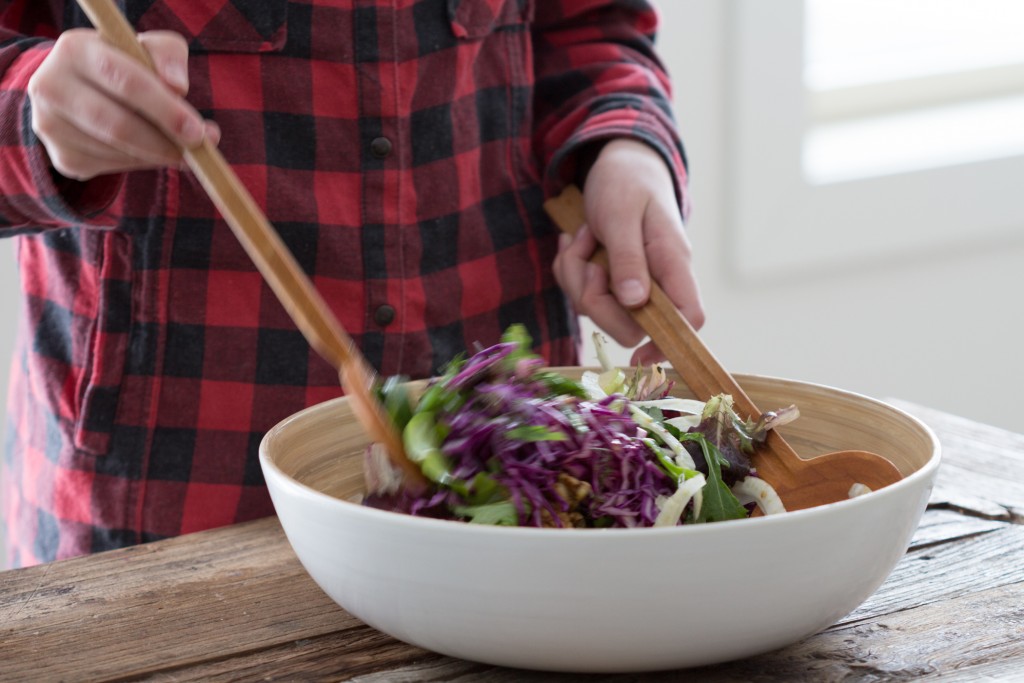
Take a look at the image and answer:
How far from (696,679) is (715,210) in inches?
75.9

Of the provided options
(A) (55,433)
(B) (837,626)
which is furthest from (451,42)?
(B) (837,626)

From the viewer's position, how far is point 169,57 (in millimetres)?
755

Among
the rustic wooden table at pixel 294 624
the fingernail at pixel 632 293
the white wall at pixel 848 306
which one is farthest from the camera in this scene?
the white wall at pixel 848 306

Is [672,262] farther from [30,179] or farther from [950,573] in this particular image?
[30,179]

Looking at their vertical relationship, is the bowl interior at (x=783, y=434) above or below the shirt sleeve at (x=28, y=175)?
below

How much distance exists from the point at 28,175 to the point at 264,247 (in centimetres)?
31

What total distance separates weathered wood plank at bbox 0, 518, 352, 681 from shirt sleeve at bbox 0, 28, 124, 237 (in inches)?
11.1

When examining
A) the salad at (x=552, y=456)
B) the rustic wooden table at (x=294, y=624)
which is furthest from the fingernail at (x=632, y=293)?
the rustic wooden table at (x=294, y=624)

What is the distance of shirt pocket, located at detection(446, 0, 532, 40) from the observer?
119 cm

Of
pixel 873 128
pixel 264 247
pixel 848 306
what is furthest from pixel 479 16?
pixel 873 128

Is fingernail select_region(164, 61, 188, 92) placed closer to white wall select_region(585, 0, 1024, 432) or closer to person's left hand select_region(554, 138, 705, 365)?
person's left hand select_region(554, 138, 705, 365)

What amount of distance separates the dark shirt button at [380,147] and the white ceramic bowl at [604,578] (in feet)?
1.68

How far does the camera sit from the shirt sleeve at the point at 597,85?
1.25m

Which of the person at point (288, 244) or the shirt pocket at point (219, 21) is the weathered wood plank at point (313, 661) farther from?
the shirt pocket at point (219, 21)
